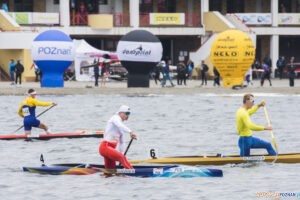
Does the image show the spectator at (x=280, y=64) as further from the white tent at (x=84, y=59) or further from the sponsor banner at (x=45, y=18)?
the sponsor banner at (x=45, y=18)

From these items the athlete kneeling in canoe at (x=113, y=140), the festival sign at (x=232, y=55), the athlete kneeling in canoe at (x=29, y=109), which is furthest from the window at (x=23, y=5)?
the athlete kneeling in canoe at (x=113, y=140)

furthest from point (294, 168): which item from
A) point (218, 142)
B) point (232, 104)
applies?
point (232, 104)

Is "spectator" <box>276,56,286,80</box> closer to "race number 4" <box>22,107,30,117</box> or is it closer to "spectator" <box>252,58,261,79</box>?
"spectator" <box>252,58,261,79</box>

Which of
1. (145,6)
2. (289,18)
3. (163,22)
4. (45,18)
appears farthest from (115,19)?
(289,18)

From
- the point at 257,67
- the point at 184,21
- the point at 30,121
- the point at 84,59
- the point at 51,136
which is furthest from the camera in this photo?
the point at 184,21

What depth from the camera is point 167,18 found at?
5778 centimetres

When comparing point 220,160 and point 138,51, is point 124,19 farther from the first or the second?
point 220,160

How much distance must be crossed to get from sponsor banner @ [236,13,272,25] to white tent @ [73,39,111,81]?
12568 millimetres

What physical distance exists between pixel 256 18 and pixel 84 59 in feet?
49.2

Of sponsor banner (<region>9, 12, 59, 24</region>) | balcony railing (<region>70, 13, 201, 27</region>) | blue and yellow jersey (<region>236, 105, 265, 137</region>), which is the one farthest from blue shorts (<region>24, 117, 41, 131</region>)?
balcony railing (<region>70, 13, 201, 27</region>)

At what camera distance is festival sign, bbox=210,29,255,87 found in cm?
4403

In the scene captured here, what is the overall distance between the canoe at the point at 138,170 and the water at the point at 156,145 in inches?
5.3

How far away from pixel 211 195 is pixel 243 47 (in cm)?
3013

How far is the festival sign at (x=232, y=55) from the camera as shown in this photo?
144 ft
